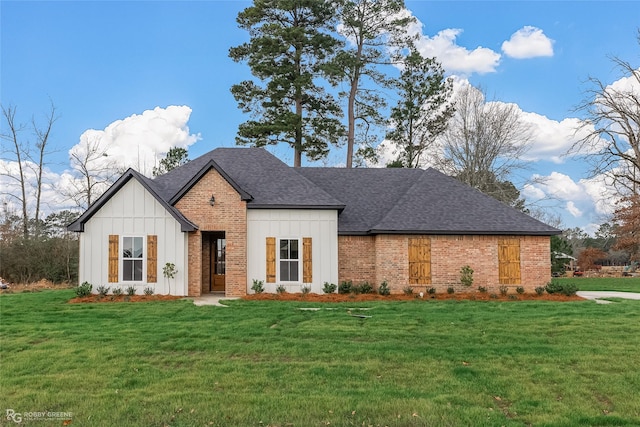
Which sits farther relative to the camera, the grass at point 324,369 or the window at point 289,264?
the window at point 289,264

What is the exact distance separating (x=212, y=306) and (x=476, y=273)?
376 inches

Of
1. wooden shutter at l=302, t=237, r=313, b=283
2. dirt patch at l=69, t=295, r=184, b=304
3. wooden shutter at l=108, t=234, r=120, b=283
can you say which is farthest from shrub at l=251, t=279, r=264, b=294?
wooden shutter at l=108, t=234, r=120, b=283

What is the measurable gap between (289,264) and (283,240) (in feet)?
2.97

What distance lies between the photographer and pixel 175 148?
3288cm

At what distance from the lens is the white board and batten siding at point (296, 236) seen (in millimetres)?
16766

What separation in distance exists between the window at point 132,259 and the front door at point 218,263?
9.45 feet

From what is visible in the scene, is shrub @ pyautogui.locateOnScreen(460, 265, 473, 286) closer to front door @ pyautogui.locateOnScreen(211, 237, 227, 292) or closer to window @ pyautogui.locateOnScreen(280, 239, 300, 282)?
window @ pyautogui.locateOnScreen(280, 239, 300, 282)

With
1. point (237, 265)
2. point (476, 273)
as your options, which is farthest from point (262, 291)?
point (476, 273)

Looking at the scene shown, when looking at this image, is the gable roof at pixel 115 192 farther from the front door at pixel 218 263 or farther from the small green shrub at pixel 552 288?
the small green shrub at pixel 552 288

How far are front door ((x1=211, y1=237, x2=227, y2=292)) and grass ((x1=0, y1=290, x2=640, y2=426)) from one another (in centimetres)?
617

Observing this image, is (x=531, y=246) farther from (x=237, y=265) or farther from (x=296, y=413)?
(x=296, y=413)

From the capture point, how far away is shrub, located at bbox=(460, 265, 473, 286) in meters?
16.3

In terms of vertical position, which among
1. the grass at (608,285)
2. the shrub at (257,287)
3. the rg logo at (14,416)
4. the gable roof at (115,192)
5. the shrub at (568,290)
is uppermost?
the gable roof at (115,192)

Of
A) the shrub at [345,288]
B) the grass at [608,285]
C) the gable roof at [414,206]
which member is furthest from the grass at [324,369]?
the grass at [608,285]
